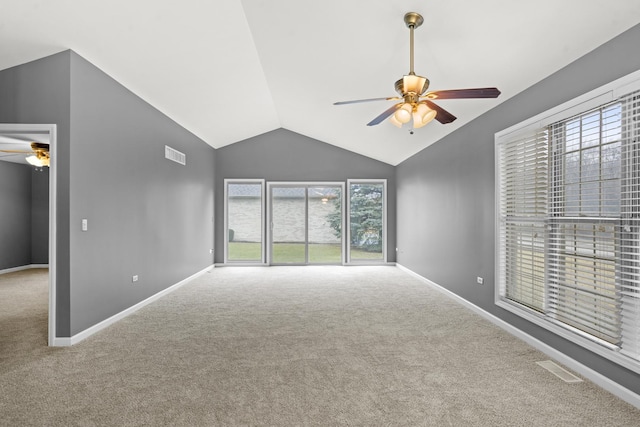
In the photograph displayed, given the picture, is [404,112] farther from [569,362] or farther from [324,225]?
[324,225]

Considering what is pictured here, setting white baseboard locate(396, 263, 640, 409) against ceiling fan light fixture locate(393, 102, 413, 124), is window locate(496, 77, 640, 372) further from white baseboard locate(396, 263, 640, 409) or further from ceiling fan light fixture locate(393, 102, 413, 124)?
ceiling fan light fixture locate(393, 102, 413, 124)

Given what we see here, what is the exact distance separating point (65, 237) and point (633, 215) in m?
4.78

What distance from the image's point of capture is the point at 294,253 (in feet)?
27.1

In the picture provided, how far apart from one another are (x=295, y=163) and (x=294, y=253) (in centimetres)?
229

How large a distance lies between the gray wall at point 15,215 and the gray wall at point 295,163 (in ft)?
13.9

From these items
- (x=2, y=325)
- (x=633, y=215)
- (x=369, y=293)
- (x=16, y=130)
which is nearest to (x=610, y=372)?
(x=633, y=215)

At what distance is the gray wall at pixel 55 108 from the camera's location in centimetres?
315

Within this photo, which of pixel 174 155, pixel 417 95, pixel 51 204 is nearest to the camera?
pixel 417 95

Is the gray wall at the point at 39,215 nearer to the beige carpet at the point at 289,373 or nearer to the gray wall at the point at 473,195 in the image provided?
the beige carpet at the point at 289,373

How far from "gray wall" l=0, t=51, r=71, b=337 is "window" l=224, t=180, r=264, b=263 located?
4.96 m

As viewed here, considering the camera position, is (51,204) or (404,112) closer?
Result: (404,112)

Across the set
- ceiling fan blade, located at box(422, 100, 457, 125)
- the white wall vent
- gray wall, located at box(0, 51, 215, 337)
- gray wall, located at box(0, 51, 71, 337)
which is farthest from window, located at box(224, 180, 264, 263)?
ceiling fan blade, located at box(422, 100, 457, 125)

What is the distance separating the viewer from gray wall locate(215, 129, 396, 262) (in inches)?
320

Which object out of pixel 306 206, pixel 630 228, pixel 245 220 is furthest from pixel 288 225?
pixel 630 228
